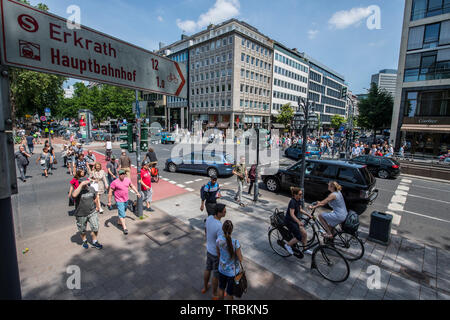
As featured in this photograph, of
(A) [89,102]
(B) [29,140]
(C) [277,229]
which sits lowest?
(C) [277,229]

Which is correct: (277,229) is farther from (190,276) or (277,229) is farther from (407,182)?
(407,182)

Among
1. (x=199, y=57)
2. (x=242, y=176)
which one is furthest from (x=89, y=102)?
(x=242, y=176)

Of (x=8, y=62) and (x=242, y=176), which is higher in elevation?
(x=8, y=62)

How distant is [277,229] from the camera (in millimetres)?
5609

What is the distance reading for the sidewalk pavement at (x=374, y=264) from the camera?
452cm

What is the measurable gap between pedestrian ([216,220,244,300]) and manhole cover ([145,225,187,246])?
3.00 m

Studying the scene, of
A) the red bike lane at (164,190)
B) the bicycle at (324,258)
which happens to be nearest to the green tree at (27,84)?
the red bike lane at (164,190)

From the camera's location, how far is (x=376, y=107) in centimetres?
3338

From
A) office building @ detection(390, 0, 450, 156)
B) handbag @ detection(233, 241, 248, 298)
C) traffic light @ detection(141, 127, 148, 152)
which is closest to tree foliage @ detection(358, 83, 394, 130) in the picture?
office building @ detection(390, 0, 450, 156)

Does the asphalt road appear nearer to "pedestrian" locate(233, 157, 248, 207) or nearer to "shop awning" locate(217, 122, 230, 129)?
"pedestrian" locate(233, 157, 248, 207)

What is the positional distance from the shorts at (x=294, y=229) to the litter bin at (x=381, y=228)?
9.45 ft

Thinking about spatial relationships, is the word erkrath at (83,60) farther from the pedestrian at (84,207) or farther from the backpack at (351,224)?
the backpack at (351,224)

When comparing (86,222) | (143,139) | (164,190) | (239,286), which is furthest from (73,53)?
(164,190)
